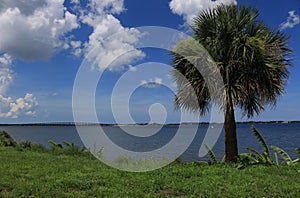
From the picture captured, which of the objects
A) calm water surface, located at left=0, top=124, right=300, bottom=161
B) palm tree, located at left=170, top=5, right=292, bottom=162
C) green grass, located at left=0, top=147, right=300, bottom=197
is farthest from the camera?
calm water surface, located at left=0, top=124, right=300, bottom=161

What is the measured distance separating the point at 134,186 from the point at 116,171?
1.96 meters

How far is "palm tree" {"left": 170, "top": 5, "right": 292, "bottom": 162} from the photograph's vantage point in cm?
1032

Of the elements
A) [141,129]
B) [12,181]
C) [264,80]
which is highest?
[264,80]

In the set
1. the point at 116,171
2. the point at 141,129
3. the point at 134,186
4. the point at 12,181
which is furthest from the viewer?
the point at 141,129

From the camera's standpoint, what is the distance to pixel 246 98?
35.4 ft

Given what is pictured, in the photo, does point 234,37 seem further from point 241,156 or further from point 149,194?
point 149,194

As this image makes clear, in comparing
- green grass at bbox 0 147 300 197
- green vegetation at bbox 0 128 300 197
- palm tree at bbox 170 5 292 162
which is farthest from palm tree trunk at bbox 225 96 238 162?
green grass at bbox 0 147 300 197

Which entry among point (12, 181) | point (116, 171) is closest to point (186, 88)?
Answer: point (116, 171)

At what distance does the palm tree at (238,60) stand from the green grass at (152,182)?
2.48 m

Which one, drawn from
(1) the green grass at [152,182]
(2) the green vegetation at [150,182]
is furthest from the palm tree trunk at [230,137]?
(1) the green grass at [152,182]

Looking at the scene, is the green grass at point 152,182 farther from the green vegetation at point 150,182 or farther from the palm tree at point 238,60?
the palm tree at point 238,60

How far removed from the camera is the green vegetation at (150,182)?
6.48m

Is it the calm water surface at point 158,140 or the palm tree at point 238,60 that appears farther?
the calm water surface at point 158,140

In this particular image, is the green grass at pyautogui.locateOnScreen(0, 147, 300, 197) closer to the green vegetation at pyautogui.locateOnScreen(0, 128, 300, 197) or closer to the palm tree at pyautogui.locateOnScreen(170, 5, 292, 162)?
the green vegetation at pyautogui.locateOnScreen(0, 128, 300, 197)
